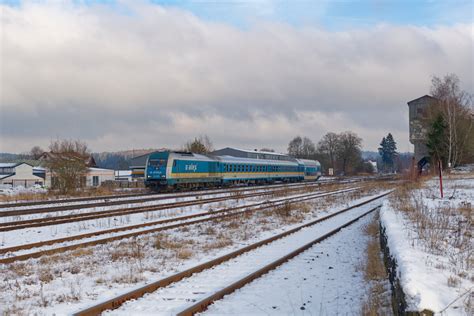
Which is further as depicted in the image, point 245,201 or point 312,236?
point 245,201

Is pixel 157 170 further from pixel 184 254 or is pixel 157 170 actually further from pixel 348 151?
pixel 348 151

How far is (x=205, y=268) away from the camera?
9.94 metres

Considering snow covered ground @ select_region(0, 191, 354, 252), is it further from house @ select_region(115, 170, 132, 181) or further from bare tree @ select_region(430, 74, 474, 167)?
house @ select_region(115, 170, 132, 181)

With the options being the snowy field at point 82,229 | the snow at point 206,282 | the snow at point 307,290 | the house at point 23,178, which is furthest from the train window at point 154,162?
the house at point 23,178

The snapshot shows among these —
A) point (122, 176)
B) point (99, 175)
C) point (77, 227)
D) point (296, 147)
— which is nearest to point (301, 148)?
point (296, 147)

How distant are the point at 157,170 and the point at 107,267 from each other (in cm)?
2664

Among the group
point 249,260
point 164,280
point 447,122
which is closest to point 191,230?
point 249,260

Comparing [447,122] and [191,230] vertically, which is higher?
[447,122]

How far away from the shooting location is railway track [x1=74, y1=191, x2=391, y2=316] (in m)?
7.14

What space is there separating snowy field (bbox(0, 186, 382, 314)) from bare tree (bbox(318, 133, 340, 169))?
10818 centimetres

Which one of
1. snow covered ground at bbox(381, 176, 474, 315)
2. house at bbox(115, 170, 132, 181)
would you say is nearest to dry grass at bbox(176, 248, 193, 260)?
snow covered ground at bbox(381, 176, 474, 315)

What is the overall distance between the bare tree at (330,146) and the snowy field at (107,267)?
4259 inches

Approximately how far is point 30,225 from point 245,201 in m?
14.4

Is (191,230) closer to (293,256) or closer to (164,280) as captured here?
(293,256)
